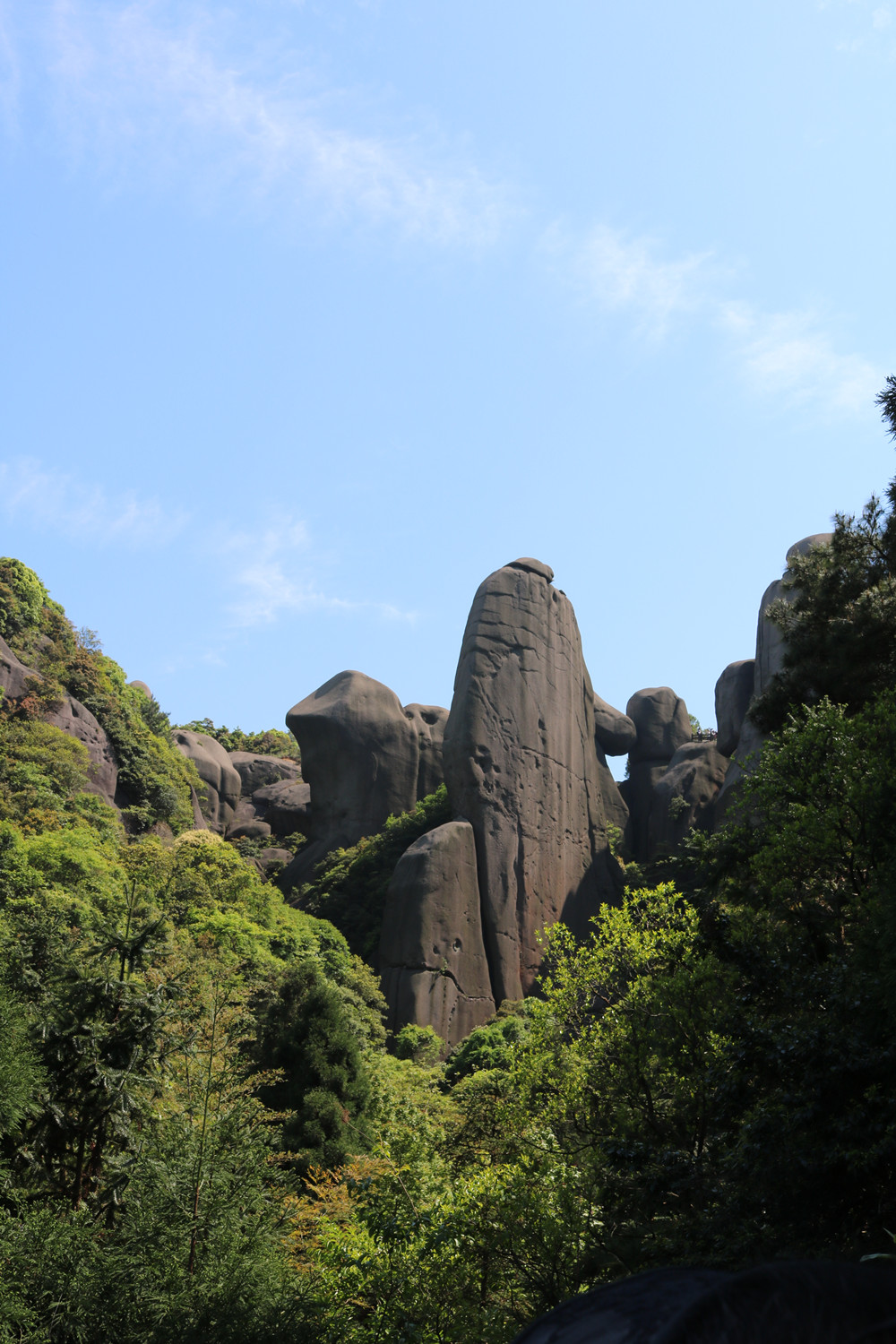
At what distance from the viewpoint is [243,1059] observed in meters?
15.6

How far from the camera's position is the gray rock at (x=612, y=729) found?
39.9 m

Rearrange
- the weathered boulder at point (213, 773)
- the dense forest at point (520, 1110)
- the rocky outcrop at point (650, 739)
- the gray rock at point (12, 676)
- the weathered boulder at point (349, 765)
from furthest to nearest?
the weathered boulder at point (213, 773) < the rocky outcrop at point (650, 739) < the weathered boulder at point (349, 765) < the gray rock at point (12, 676) < the dense forest at point (520, 1110)

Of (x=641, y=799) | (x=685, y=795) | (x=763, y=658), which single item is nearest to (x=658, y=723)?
(x=641, y=799)

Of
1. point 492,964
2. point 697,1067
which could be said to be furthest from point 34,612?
point 697,1067

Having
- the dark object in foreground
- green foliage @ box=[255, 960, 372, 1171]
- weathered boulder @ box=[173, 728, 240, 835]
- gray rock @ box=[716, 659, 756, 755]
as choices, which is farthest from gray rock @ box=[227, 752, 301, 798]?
the dark object in foreground

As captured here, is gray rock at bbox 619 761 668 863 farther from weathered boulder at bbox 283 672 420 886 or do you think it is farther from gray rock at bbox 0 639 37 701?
gray rock at bbox 0 639 37 701

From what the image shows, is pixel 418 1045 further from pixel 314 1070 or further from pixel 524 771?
pixel 314 1070

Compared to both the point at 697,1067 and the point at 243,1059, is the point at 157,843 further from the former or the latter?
the point at 697,1067

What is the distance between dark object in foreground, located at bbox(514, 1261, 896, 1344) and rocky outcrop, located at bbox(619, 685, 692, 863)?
4002cm

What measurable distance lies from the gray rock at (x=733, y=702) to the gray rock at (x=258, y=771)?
24.4 meters

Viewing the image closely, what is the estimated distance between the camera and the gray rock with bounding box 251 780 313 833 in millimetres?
44219

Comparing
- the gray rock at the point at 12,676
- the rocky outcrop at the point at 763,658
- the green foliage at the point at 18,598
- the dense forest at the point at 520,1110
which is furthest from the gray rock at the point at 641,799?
the green foliage at the point at 18,598

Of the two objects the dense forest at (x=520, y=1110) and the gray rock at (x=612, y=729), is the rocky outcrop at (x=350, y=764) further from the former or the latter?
the dense forest at (x=520, y=1110)

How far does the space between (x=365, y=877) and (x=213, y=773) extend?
611 inches
